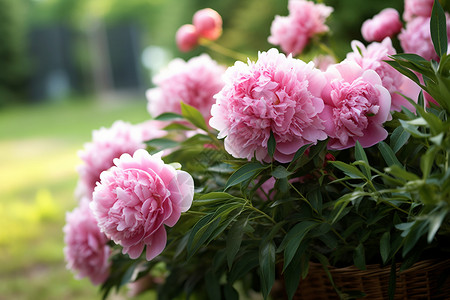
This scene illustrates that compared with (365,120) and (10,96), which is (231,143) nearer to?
(365,120)

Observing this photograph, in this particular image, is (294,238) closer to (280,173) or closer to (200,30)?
(280,173)

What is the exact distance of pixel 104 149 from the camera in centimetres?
87

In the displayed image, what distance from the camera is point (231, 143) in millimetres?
632

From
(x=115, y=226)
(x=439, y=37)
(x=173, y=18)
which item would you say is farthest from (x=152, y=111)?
(x=173, y=18)

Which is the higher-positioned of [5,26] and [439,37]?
[439,37]

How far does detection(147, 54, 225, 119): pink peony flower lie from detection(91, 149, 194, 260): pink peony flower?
328 millimetres

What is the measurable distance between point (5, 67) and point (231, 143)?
9.20 metres

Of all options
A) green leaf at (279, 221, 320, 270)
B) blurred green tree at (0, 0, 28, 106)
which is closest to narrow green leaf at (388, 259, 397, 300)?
green leaf at (279, 221, 320, 270)

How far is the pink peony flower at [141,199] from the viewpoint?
23.6 inches

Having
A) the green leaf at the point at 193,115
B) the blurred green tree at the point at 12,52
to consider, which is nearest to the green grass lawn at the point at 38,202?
the green leaf at the point at 193,115

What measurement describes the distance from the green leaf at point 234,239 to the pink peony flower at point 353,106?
154 millimetres

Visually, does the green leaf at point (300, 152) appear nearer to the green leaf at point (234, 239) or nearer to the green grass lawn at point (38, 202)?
the green leaf at point (234, 239)

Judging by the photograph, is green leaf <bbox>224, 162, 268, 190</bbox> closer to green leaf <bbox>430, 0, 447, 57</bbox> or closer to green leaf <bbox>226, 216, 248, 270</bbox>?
A: green leaf <bbox>226, 216, 248, 270</bbox>

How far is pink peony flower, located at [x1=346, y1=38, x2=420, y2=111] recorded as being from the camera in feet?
2.26
